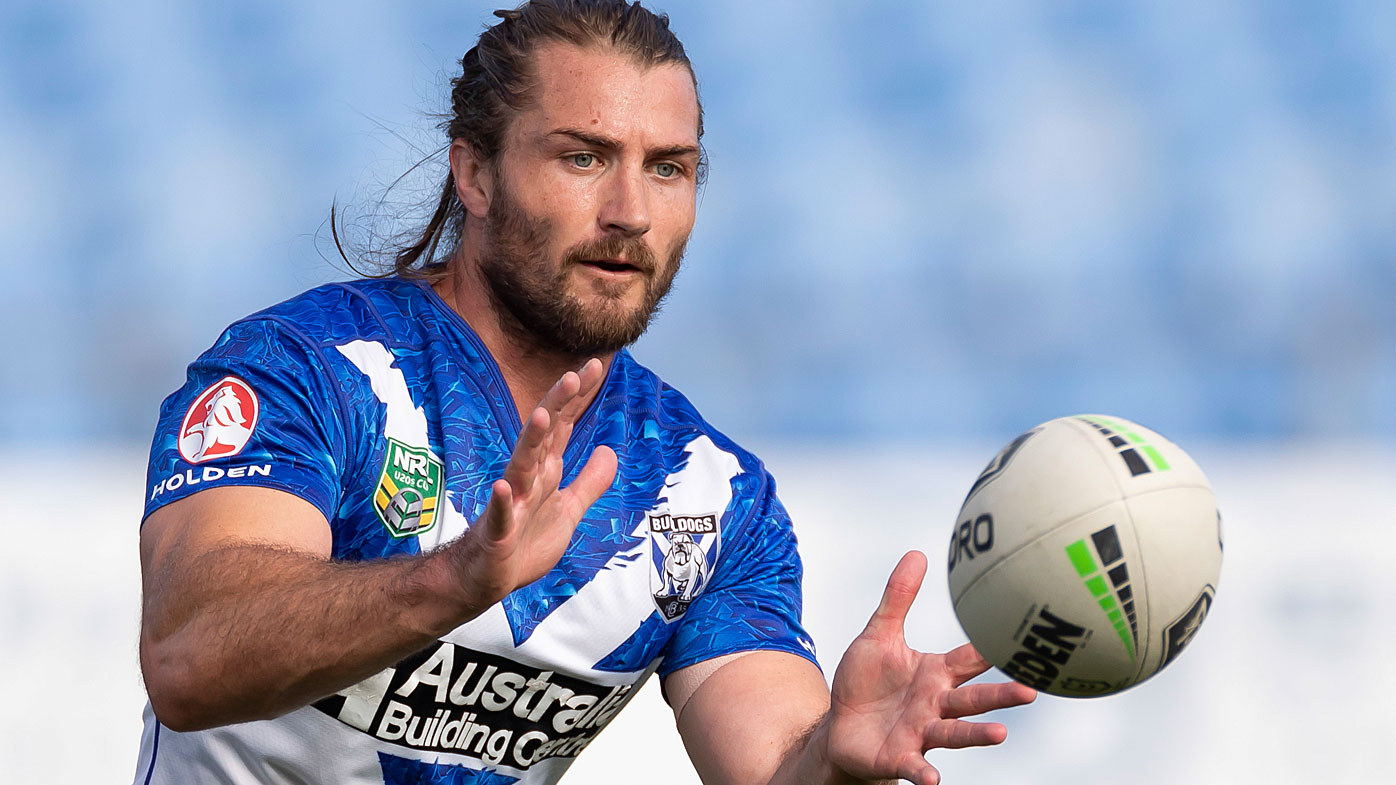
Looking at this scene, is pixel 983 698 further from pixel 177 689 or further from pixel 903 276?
pixel 903 276

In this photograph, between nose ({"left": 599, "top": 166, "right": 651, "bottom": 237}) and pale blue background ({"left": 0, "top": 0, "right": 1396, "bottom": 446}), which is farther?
pale blue background ({"left": 0, "top": 0, "right": 1396, "bottom": 446})

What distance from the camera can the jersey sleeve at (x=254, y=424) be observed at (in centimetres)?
280

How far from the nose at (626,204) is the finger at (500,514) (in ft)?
4.27

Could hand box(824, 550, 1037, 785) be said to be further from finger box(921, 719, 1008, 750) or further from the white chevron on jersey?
the white chevron on jersey

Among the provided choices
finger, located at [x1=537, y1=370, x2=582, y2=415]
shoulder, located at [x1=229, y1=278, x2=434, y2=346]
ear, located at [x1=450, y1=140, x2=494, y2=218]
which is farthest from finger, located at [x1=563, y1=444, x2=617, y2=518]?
ear, located at [x1=450, y1=140, x2=494, y2=218]

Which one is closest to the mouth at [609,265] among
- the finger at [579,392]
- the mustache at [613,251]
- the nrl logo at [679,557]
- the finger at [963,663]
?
the mustache at [613,251]

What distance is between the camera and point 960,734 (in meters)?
2.69

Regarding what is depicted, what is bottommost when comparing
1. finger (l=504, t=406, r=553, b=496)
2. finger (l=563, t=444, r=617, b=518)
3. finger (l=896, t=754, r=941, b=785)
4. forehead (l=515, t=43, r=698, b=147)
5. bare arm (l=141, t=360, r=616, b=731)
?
finger (l=896, t=754, r=941, b=785)

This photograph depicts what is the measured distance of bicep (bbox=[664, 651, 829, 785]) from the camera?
3.28m

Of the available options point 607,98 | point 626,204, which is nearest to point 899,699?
point 626,204

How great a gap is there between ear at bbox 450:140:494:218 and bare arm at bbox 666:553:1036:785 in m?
1.53

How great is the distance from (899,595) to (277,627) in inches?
48.2

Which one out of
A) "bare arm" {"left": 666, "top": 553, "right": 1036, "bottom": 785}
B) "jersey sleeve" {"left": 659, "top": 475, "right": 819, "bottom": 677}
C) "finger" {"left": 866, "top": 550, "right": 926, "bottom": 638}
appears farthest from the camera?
"jersey sleeve" {"left": 659, "top": 475, "right": 819, "bottom": 677}

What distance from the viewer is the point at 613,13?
12.4 ft
